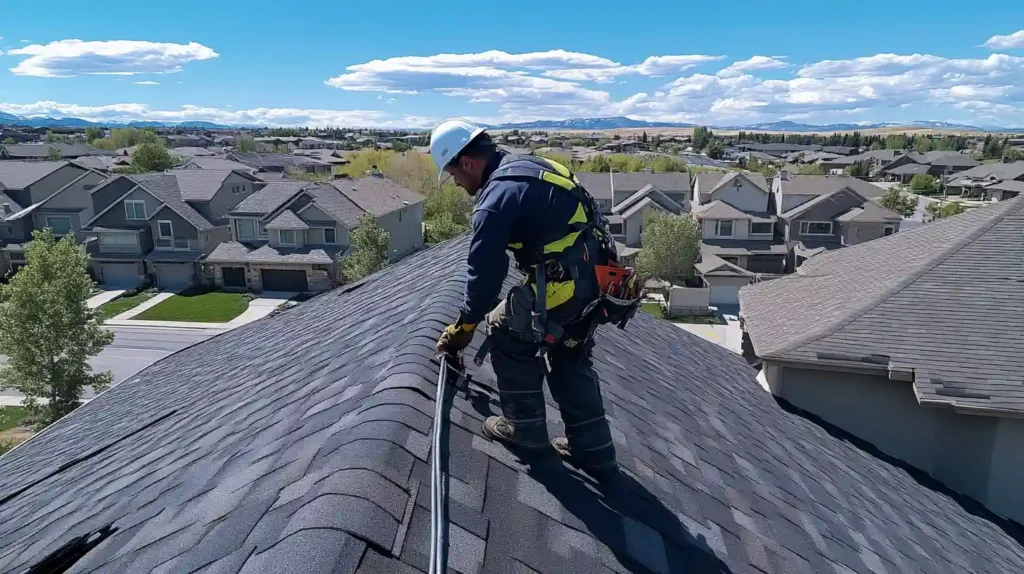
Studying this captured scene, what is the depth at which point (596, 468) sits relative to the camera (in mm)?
3852

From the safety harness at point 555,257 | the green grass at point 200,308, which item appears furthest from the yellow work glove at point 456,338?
the green grass at point 200,308

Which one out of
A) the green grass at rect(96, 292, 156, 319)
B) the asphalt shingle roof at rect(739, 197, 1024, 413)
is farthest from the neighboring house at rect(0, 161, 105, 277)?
the asphalt shingle roof at rect(739, 197, 1024, 413)

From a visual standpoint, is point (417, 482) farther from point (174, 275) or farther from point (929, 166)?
point (929, 166)

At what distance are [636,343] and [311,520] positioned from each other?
619 cm

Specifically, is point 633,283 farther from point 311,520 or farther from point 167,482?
point 167,482

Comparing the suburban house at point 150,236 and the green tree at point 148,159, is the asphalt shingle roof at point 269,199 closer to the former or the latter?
the suburban house at point 150,236

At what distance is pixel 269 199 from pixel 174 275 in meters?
8.15

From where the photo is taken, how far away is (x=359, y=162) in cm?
7200

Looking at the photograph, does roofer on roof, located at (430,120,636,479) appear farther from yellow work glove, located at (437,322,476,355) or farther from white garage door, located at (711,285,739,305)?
white garage door, located at (711,285,739,305)

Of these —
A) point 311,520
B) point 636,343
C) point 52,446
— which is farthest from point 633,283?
point 52,446

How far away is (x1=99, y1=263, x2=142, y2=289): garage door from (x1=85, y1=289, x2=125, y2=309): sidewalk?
5.87 feet

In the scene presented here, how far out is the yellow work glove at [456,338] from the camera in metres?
Result: 3.80

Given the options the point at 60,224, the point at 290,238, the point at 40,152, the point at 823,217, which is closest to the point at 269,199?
the point at 290,238

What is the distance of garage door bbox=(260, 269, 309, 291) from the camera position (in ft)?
133
